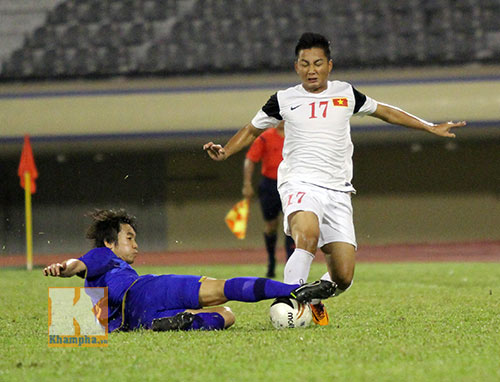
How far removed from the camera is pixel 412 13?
17.4m

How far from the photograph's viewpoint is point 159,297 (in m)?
5.18

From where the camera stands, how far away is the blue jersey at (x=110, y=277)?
5.22 metres

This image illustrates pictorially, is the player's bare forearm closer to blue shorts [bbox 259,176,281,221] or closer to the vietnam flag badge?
the vietnam flag badge

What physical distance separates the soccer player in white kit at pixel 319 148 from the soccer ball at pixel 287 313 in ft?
1.98

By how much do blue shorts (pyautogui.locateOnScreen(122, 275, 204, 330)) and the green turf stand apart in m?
0.17

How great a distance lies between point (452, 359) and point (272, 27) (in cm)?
1398

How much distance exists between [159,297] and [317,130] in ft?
5.01

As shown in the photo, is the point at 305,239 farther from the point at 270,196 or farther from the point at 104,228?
the point at 270,196

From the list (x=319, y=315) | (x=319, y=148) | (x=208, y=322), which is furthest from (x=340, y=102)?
(x=208, y=322)

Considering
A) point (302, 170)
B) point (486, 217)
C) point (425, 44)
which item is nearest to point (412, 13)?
point (425, 44)

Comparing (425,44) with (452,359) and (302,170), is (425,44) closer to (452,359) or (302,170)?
(302,170)

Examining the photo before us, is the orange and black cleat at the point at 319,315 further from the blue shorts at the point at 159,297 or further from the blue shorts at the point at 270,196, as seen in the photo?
the blue shorts at the point at 270,196

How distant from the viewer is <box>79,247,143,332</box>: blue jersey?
17.1ft

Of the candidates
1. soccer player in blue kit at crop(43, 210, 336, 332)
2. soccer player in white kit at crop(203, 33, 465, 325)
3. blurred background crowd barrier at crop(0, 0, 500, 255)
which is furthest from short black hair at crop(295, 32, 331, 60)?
blurred background crowd barrier at crop(0, 0, 500, 255)
